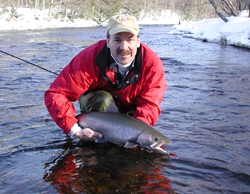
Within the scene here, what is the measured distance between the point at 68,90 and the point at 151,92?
0.91 meters

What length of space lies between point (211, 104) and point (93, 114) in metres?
3.11

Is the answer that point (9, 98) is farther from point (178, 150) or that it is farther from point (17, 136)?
point (178, 150)

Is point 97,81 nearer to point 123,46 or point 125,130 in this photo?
point 123,46

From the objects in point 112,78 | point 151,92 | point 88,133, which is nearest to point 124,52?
point 112,78

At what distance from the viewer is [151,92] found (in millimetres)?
3512

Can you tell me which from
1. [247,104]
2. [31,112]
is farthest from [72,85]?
[247,104]

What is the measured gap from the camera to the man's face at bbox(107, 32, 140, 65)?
331 cm

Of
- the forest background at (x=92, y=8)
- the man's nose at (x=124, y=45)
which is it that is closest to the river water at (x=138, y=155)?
the man's nose at (x=124, y=45)

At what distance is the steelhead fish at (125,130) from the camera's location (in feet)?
10.3

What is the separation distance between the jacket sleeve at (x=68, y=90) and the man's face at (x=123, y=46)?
1.03 ft

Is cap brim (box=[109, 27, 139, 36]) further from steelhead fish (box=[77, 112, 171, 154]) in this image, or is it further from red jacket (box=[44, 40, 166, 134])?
steelhead fish (box=[77, 112, 171, 154])

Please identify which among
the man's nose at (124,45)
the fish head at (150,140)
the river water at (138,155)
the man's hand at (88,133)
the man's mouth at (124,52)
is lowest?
the river water at (138,155)

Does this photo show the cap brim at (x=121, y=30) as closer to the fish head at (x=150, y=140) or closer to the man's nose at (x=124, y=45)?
the man's nose at (x=124, y=45)

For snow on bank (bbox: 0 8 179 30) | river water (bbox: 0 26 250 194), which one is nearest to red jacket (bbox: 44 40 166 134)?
river water (bbox: 0 26 250 194)
